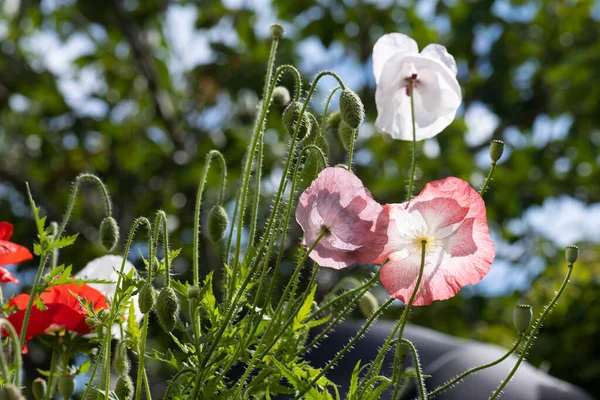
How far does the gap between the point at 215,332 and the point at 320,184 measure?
0.46 feet

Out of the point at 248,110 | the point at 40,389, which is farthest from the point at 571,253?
the point at 248,110

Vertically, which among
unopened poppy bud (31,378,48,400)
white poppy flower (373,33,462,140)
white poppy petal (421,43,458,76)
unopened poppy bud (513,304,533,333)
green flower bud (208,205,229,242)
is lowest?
unopened poppy bud (31,378,48,400)

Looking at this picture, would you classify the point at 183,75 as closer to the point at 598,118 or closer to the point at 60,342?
the point at 598,118

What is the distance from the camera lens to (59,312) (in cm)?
Answer: 71

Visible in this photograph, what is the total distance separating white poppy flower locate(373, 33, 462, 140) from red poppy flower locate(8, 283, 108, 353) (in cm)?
32

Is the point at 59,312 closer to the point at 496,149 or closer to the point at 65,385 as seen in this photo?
the point at 65,385

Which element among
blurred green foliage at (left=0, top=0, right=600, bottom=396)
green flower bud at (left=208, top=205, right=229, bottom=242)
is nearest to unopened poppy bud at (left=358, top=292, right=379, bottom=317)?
green flower bud at (left=208, top=205, right=229, bottom=242)

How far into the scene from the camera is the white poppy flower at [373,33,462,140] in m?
0.78

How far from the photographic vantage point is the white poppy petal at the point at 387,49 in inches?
30.9

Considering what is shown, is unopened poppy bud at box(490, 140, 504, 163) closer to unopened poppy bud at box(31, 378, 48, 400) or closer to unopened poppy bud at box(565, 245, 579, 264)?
unopened poppy bud at box(565, 245, 579, 264)

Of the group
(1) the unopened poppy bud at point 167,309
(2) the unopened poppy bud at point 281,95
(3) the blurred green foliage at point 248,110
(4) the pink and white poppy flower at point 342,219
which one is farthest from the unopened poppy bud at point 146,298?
(3) the blurred green foliage at point 248,110

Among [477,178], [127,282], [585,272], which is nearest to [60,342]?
[127,282]

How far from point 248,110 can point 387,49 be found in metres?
4.02

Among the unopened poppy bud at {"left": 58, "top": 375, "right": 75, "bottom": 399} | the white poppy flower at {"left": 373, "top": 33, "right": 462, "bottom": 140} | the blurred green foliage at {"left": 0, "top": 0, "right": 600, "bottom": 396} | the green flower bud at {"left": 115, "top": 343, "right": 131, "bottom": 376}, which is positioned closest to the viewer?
the unopened poppy bud at {"left": 58, "top": 375, "right": 75, "bottom": 399}
